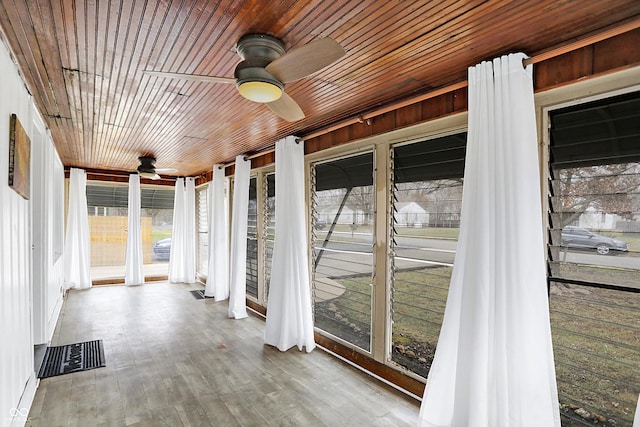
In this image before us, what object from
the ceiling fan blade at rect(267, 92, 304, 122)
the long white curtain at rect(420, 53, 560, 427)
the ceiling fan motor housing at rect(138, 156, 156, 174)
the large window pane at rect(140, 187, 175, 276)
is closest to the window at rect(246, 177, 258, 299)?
the ceiling fan motor housing at rect(138, 156, 156, 174)

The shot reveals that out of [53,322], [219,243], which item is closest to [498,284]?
[219,243]

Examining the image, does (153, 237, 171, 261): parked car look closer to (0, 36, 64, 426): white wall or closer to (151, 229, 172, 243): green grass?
(151, 229, 172, 243): green grass

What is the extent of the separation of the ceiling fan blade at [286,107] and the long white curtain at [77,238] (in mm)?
6063

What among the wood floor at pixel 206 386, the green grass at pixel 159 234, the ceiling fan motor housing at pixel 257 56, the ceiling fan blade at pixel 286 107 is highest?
the ceiling fan motor housing at pixel 257 56

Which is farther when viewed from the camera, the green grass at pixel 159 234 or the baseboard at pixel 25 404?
the green grass at pixel 159 234

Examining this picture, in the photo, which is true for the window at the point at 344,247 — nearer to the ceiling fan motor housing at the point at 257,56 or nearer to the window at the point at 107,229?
the ceiling fan motor housing at the point at 257,56

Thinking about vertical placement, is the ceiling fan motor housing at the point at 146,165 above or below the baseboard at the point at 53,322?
above

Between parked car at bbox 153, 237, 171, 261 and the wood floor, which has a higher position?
parked car at bbox 153, 237, 171, 261

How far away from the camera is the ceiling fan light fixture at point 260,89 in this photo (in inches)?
71.8

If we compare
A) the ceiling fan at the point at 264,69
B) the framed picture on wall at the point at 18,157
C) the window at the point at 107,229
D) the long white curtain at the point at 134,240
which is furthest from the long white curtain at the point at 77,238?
the ceiling fan at the point at 264,69

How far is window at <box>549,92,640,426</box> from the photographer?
1780 mm

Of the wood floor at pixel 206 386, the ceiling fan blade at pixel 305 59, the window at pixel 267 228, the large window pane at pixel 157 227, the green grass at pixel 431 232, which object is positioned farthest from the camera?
the large window pane at pixel 157 227

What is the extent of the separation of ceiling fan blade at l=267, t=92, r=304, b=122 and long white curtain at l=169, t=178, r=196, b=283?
5.69 meters

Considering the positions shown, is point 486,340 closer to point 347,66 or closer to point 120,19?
point 347,66
